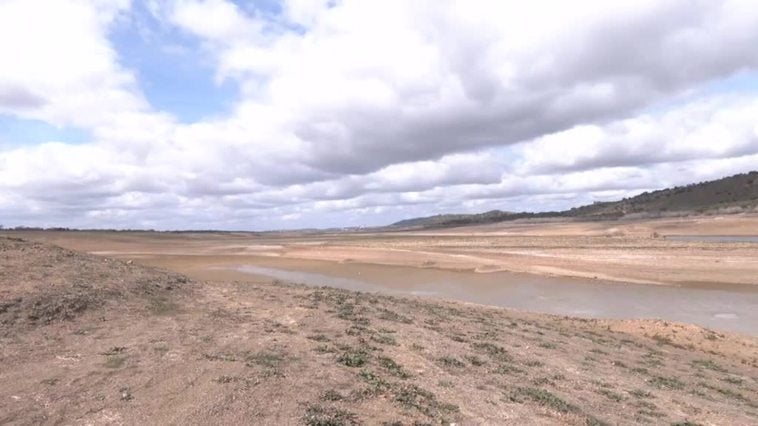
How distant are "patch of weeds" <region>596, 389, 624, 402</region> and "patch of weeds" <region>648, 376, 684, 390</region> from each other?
6.54 feet

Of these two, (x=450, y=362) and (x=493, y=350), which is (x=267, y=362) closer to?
(x=450, y=362)

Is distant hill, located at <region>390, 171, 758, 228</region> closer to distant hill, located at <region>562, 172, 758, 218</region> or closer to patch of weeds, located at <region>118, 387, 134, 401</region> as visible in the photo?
distant hill, located at <region>562, 172, 758, 218</region>

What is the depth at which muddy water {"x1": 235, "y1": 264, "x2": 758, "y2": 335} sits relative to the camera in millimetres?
26484

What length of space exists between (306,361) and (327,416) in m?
2.81

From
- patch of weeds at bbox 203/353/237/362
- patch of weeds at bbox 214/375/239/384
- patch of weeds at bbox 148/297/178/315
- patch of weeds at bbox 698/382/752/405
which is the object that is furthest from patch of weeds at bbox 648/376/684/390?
patch of weeds at bbox 148/297/178/315

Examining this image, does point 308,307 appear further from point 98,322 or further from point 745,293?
point 745,293

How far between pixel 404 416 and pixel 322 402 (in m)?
1.19

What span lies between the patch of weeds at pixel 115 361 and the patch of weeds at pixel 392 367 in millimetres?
4506

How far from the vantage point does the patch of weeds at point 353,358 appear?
10992 millimetres

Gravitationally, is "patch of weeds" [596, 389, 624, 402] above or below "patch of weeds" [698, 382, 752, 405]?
above

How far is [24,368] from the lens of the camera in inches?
374

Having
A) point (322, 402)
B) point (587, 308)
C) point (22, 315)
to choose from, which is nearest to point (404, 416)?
point (322, 402)

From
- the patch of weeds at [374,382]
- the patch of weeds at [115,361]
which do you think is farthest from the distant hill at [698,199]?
the patch of weeds at [115,361]

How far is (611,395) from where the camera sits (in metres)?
11.9
